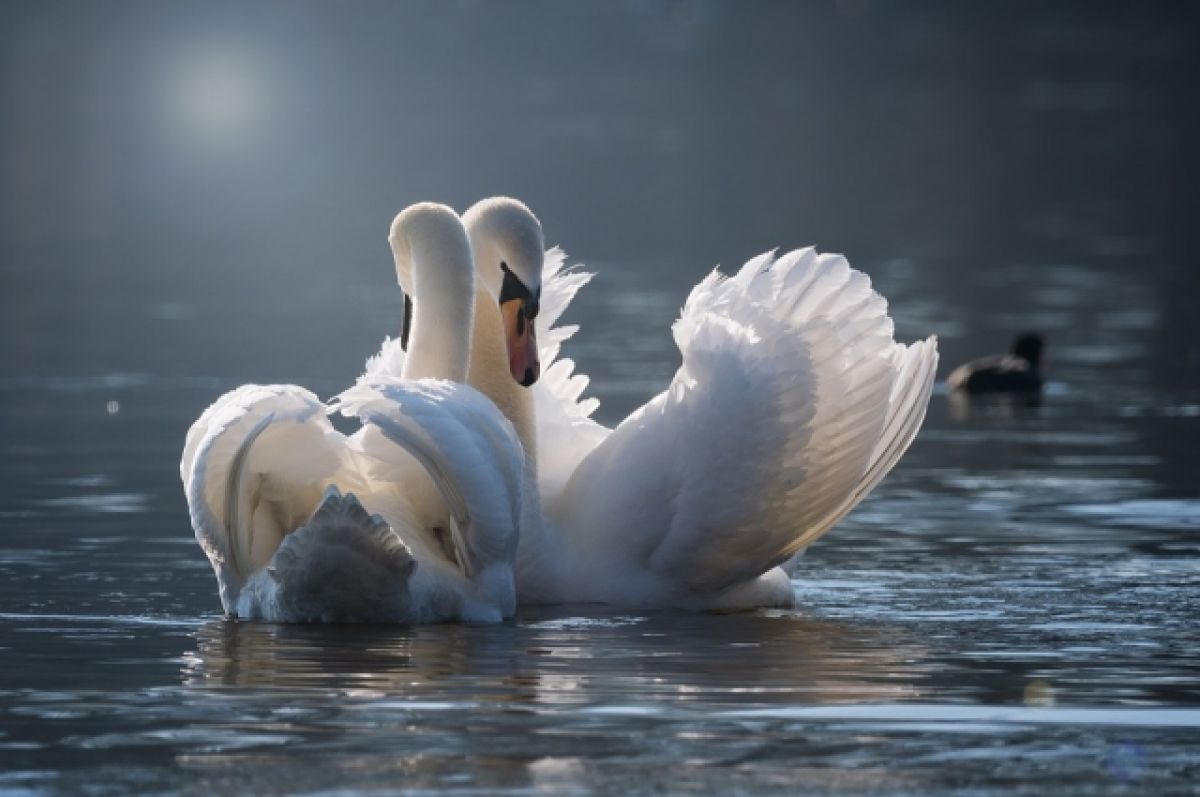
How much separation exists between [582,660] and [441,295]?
2252 millimetres

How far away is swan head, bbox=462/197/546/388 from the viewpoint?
11734 mm

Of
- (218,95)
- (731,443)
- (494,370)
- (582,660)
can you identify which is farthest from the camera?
(218,95)

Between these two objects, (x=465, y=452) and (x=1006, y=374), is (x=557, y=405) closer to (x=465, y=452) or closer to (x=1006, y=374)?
(x=465, y=452)

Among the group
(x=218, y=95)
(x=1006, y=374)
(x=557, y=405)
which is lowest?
(x=557, y=405)

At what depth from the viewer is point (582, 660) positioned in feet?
32.8

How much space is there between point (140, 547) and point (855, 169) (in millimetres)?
36257

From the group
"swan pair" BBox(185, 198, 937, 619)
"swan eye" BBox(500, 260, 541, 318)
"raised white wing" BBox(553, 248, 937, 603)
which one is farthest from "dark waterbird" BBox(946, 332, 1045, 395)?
"swan eye" BBox(500, 260, 541, 318)

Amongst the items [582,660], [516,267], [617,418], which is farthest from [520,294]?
[617,418]

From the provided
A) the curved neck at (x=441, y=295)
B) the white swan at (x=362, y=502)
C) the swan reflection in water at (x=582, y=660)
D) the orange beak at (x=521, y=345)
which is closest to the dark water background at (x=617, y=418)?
the swan reflection in water at (x=582, y=660)

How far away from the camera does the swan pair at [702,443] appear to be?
1129cm

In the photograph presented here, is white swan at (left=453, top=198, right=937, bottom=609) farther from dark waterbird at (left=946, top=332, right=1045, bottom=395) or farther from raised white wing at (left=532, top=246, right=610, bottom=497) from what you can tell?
dark waterbird at (left=946, top=332, right=1045, bottom=395)

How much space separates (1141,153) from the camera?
4875cm

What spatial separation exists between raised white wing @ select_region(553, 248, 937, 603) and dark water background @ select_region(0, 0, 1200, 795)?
29 cm

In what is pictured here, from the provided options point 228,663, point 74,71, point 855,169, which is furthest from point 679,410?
point 74,71
